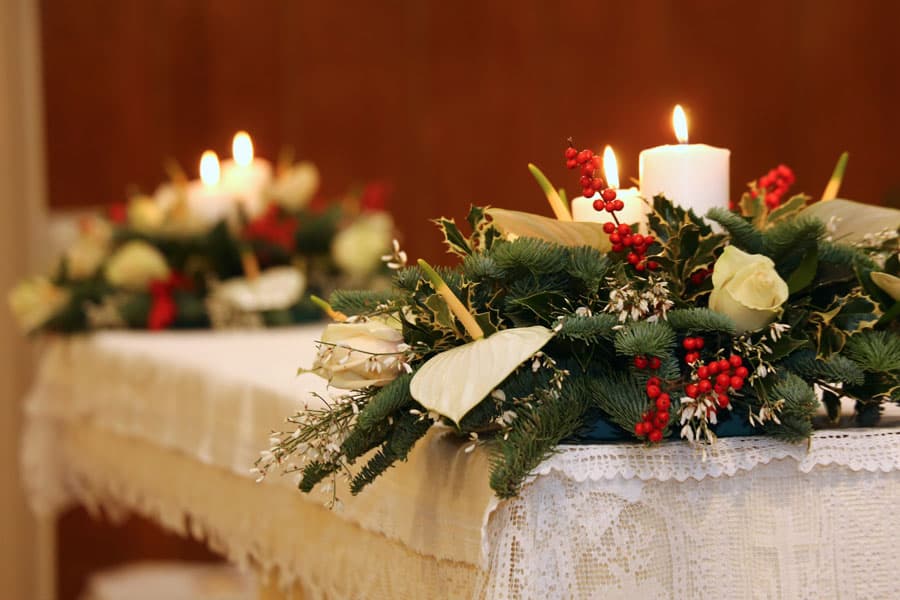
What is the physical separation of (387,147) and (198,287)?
1.60m

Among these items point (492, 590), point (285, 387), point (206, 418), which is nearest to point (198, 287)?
point (206, 418)

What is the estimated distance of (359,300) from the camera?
2.96 feet

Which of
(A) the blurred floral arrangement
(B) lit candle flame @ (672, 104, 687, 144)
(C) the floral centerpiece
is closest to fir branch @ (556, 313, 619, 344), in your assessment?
(C) the floral centerpiece

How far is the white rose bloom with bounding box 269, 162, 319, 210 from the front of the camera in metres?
2.64

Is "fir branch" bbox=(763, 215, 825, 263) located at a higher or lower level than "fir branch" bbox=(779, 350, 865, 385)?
higher

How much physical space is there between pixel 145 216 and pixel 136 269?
20cm

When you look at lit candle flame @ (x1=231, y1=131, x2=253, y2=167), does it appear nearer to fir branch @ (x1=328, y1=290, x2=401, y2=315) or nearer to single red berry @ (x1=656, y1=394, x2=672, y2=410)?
fir branch @ (x1=328, y1=290, x2=401, y2=315)

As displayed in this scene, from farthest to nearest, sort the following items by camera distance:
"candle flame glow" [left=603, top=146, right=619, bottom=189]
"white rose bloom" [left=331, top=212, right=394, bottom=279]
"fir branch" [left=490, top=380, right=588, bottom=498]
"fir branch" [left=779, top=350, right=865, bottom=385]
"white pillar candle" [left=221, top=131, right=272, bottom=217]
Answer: "white pillar candle" [left=221, top=131, right=272, bottom=217]
"white rose bloom" [left=331, top=212, right=394, bottom=279]
"candle flame glow" [left=603, top=146, right=619, bottom=189]
"fir branch" [left=779, top=350, right=865, bottom=385]
"fir branch" [left=490, top=380, right=588, bottom=498]

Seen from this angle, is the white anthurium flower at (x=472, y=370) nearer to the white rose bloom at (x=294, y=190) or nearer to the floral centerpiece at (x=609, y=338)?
the floral centerpiece at (x=609, y=338)

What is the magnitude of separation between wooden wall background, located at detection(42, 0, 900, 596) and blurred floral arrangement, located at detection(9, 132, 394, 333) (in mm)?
510

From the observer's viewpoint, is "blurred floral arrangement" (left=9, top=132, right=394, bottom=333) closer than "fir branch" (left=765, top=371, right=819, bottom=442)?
No

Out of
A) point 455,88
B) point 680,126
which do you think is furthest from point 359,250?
point 680,126

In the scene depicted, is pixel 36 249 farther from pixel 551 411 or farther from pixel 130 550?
pixel 551 411

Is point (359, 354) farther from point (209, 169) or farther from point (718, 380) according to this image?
point (209, 169)
